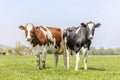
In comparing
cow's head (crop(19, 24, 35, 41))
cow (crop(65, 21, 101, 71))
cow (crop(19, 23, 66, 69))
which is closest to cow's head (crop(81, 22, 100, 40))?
cow (crop(65, 21, 101, 71))

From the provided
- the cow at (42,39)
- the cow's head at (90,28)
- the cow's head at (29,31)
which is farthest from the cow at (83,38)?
the cow's head at (29,31)

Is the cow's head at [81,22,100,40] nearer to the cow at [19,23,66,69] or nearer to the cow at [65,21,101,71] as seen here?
the cow at [65,21,101,71]

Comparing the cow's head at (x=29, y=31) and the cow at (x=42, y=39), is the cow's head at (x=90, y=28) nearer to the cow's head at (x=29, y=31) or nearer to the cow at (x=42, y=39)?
the cow at (x=42, y=39)

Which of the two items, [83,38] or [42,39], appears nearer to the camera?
[83,38]

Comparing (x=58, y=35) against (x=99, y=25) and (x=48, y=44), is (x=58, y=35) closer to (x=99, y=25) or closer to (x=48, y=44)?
(x=48, y=44)

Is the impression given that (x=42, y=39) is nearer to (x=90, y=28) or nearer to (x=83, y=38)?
(x=83, y=38)

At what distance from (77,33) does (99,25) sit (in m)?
1.65

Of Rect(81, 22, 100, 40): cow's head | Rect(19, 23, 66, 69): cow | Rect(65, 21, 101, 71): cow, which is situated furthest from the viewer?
Rect(19, 23, 66, 69): cow

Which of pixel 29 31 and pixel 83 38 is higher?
pixel 29 31

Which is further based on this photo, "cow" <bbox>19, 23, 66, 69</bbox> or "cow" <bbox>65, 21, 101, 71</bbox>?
"cow" <bbox>19, 23, 66, 69</bbox>

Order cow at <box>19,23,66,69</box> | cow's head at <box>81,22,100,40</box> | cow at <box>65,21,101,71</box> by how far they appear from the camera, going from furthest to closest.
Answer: cow at <box>19,23,66,69</box> < cow at <box>65,21,101,71</box> < cow's head at <box>81,22,100,40</box>

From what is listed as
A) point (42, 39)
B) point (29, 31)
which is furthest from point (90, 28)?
point (29, 31)

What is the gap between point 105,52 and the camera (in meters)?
194

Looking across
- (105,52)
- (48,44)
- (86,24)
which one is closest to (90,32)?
(86,24)
